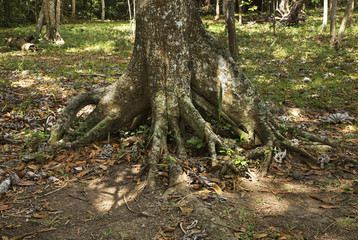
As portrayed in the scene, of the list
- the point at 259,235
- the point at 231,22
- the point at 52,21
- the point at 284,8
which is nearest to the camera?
the point at 259,235

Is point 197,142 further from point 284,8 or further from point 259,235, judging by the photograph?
point 284,8

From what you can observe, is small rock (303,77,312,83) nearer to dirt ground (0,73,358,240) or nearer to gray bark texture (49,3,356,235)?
dirt ground (0,73,358,240)

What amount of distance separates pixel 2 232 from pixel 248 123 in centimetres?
349

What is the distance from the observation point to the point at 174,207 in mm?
3160

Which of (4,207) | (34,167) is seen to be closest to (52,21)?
(34,167)

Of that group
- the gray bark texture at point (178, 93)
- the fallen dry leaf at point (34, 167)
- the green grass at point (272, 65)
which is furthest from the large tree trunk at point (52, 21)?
the fallen dry leaf at point (34, 167)

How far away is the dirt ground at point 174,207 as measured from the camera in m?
2.81

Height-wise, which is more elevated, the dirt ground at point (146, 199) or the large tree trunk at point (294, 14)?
the large tree trunk at point (294, 14)

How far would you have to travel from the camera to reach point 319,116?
6.05 m

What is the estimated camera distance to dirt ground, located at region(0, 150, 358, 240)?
9.22 feet

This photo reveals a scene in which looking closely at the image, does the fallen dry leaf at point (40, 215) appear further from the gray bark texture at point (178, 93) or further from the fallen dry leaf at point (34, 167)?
the gray bark texture at point (178, 93)

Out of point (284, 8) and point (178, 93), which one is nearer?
point (178, 93)

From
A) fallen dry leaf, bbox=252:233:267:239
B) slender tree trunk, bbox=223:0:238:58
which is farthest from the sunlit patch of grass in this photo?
fallen dry leaf, bbox=252:233:267:239

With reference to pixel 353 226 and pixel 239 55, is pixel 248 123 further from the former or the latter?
pixel 239 55
